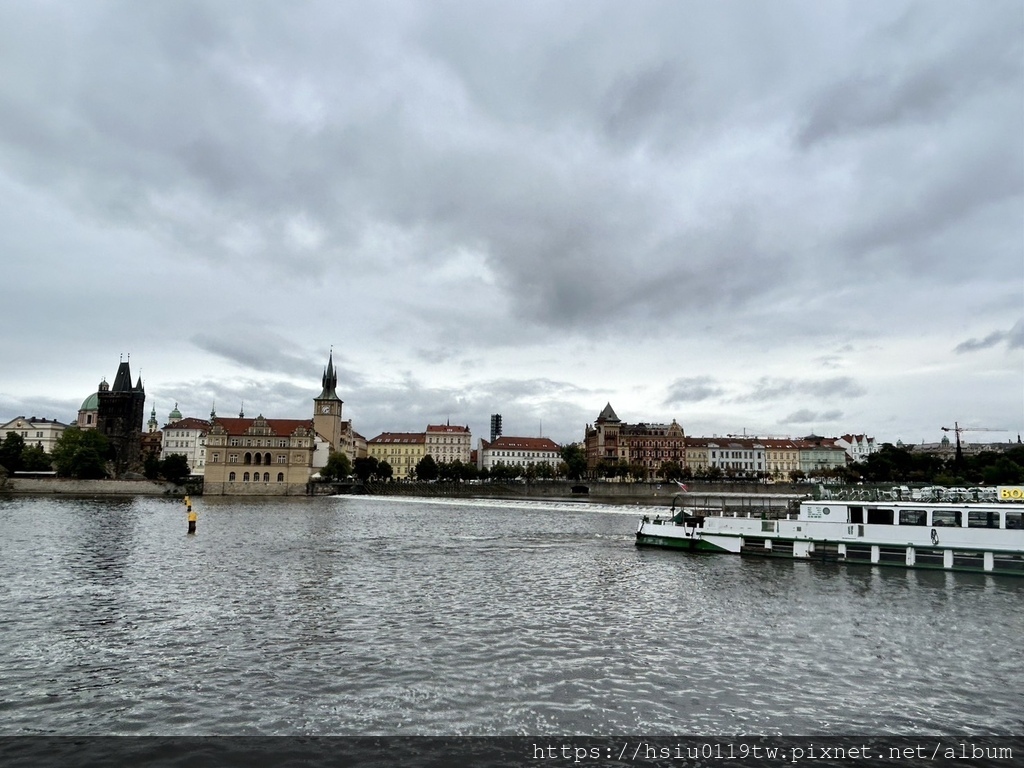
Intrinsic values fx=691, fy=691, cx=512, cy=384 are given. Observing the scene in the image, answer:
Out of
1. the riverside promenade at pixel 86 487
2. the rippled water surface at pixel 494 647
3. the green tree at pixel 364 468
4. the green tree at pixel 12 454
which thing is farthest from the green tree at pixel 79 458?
the rippled water surface at pixel 494 647

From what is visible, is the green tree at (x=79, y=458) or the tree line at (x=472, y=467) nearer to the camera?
the tree line at (x=472, y=467)

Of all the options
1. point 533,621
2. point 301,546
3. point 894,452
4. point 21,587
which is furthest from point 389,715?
point 894,452

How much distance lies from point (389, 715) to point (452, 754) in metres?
2.54

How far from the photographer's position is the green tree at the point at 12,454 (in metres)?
154

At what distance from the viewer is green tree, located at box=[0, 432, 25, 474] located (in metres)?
154

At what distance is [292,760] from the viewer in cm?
1297

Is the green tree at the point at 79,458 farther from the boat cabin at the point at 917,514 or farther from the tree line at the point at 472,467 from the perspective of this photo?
the boat cabin at the point at 917,514

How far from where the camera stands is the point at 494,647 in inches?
821

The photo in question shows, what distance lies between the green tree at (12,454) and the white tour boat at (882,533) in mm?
159941

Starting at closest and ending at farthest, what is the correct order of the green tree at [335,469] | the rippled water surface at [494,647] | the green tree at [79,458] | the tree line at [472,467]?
the rippled water surface at [494,647] < the tree line at [472,467] < the green tree at [79,458] < the green tree at [335,469]

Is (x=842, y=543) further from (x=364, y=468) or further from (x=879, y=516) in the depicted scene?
(x=364, y=468)

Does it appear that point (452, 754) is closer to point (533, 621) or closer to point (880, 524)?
point (533, 621)

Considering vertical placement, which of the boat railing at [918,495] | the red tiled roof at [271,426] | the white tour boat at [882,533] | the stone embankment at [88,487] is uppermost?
the red tiled roof at [271,426]

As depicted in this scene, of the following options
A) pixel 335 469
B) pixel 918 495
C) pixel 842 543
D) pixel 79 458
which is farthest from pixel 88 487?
pixel 918 495
